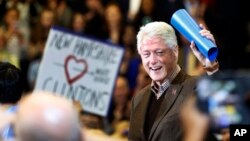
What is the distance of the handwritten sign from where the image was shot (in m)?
7.29

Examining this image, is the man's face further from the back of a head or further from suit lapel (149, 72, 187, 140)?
the back of a head

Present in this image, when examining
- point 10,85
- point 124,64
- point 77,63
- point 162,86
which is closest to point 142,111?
point 162,86

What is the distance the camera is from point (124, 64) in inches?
338

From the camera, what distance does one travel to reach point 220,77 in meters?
2.16

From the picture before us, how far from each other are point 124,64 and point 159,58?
167 inches

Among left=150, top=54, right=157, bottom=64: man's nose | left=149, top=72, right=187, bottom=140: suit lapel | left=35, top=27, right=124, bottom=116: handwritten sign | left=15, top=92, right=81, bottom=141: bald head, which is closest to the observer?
left=15, top=92, right=81, bottom=141: bald head

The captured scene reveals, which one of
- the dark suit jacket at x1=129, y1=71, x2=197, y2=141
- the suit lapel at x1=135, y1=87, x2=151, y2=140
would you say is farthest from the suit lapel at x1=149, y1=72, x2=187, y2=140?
the suit lapel at x1=135, y1=87, x2=151, y2=140

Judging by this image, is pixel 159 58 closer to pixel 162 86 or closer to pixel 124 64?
pixel 162 86

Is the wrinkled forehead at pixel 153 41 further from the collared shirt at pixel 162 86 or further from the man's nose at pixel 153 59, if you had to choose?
the collared shirt at pixel 162 86

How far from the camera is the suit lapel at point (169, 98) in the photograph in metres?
4.11

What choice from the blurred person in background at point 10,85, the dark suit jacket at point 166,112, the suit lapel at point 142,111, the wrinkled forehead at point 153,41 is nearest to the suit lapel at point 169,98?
the dark suit jacket at point 166,112

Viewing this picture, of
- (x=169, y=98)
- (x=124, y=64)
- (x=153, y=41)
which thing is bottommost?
(x=124, y=64)

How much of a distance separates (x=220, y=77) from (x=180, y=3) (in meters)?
7.19

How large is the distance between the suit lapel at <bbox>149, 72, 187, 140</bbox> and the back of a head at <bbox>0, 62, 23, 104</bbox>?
0.73 m
